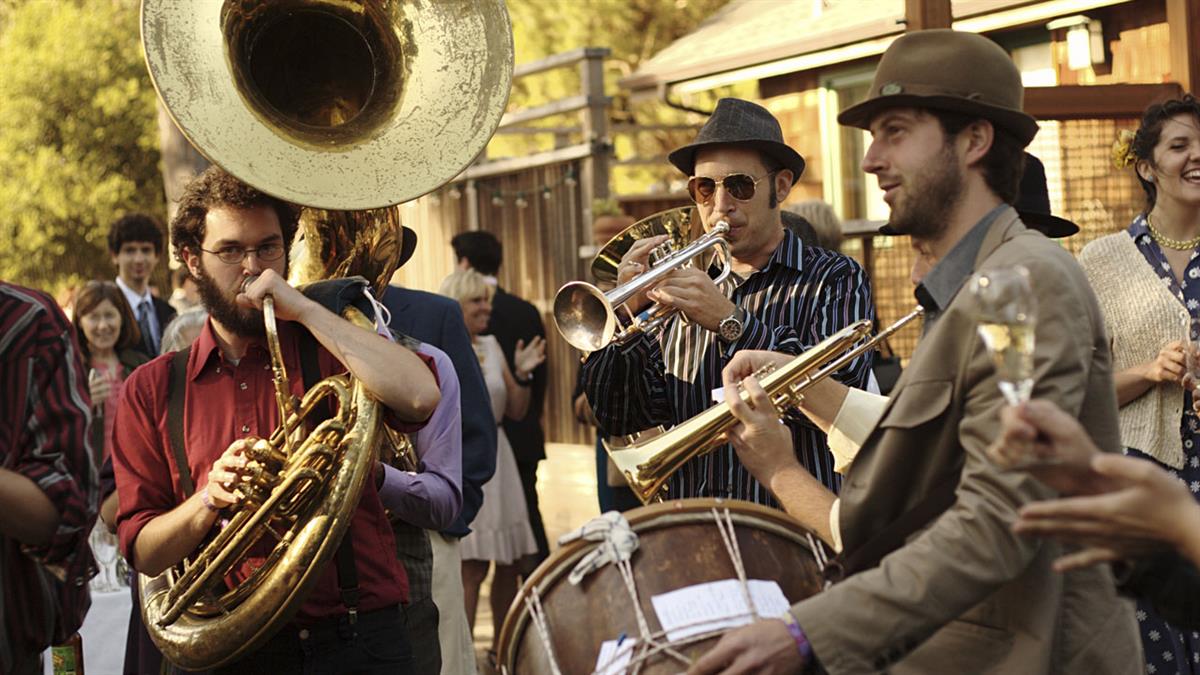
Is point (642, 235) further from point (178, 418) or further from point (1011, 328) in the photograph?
point (1011, 328)

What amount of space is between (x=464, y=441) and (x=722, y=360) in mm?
1599

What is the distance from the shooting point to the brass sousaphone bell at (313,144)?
3404 millimetres

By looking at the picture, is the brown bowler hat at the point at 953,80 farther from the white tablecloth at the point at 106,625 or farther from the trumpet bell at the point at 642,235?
the white tablecloth at the point at 106,625

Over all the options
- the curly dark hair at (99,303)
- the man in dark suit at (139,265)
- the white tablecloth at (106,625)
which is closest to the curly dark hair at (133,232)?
the man in dark suit at (139,265)

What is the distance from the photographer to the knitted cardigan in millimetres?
4895

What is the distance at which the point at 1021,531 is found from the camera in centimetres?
214

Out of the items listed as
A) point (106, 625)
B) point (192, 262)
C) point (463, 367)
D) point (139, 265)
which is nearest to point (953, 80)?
point (192, 262)

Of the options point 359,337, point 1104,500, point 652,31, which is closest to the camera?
point 1104,500

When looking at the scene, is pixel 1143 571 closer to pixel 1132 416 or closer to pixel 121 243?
pixel 1132 416

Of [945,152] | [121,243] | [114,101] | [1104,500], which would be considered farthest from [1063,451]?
[114,101]

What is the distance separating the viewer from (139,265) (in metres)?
8.90

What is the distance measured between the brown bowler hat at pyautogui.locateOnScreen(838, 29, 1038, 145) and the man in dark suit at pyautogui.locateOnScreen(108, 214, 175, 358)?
668 cm

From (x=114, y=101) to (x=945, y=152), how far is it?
2572 centimetres

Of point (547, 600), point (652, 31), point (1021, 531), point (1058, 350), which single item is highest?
point (652, 31)
